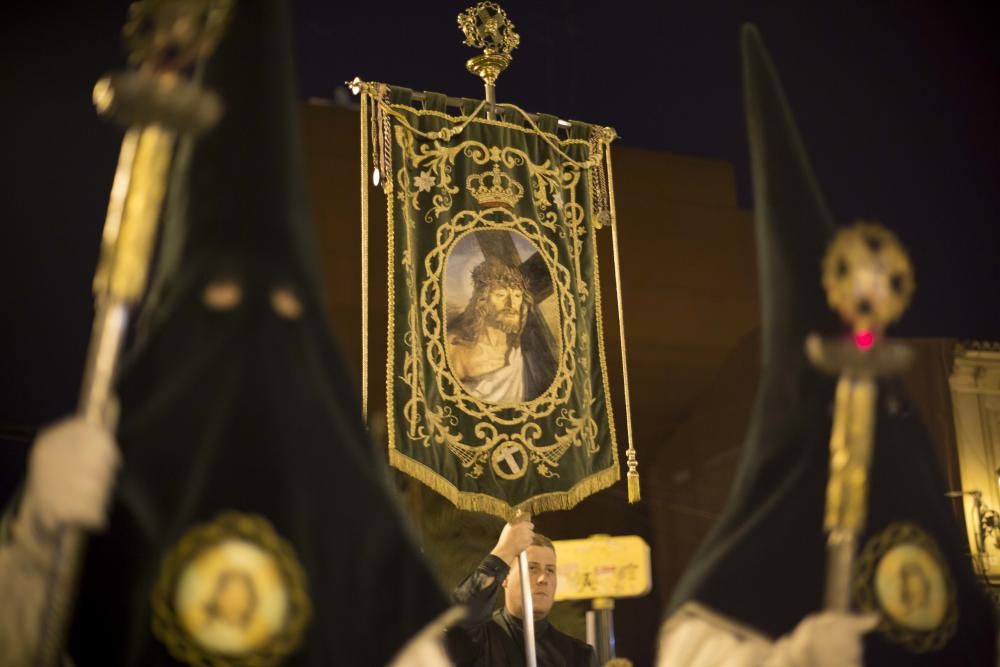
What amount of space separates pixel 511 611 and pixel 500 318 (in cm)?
97

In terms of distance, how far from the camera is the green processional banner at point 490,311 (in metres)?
3.53

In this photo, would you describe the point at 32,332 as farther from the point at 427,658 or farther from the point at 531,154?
the point at 531,154

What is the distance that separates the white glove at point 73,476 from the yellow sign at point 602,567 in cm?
309

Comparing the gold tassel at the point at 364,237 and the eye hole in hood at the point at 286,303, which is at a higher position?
the gold tassel at the point at 364,237

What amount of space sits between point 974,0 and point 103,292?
3.31 metres

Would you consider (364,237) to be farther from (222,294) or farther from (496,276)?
(222,294)

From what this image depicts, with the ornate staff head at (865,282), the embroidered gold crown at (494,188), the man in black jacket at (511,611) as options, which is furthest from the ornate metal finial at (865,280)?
the embroidered gold crown at (494,188)

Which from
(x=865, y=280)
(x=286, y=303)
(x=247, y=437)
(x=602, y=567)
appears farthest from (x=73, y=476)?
(x=602, y=567)

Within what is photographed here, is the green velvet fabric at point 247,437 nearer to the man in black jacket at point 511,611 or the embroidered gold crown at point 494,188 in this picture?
the man in black jacket at point 511,611

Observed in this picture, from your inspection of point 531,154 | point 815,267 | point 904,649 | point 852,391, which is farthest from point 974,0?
point 904,649

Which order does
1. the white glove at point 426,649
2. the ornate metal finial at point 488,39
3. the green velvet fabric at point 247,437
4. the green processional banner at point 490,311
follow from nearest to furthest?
the green velvet fabric at point 247,437
the white glove at point 426,649
the green processional banner at point 490,311
the ornate metal finial at point 488,39

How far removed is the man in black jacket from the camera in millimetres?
3217

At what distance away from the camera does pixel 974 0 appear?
3867 mm

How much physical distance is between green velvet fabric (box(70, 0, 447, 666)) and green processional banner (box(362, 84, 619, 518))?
1415 mm
